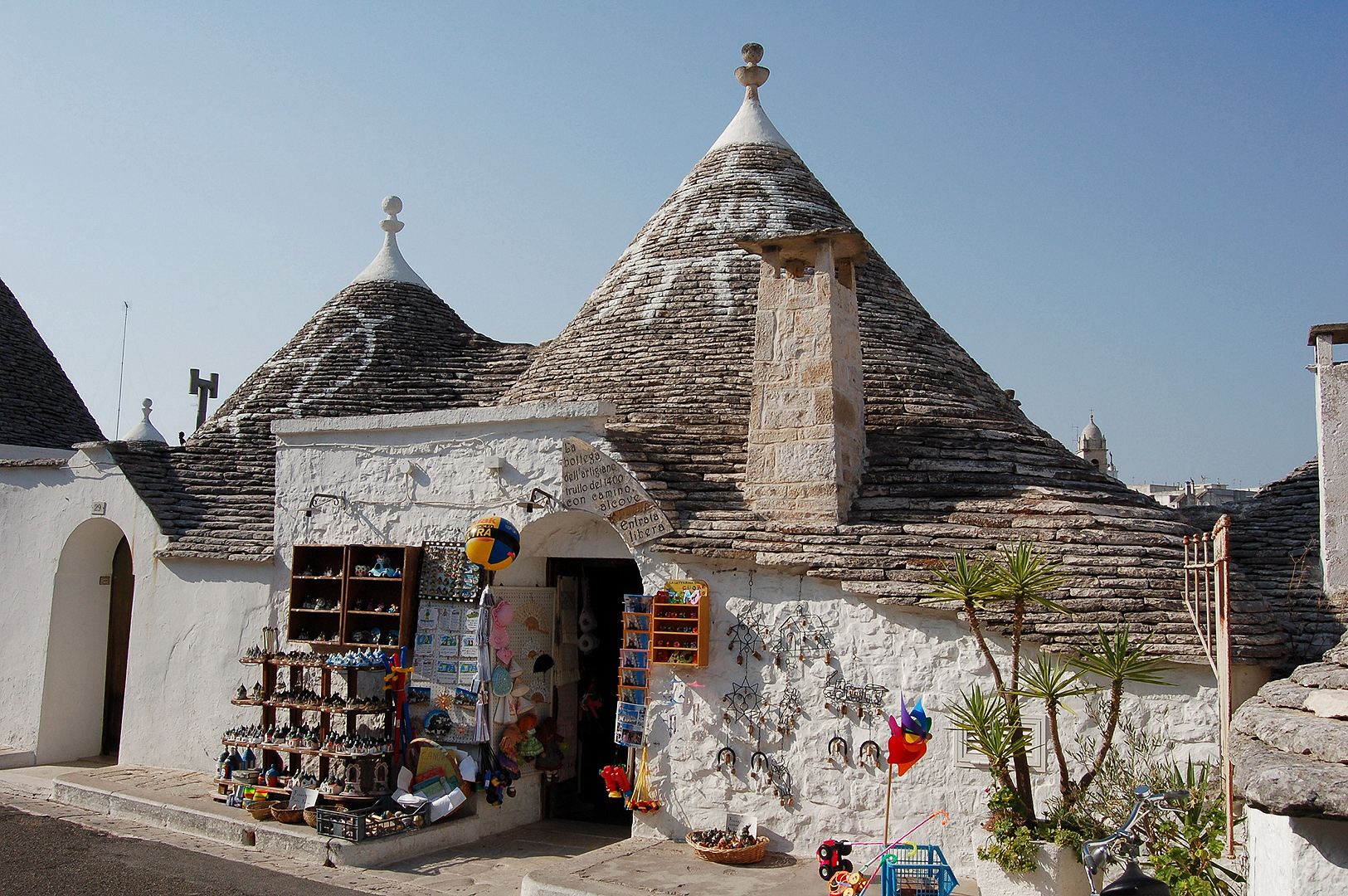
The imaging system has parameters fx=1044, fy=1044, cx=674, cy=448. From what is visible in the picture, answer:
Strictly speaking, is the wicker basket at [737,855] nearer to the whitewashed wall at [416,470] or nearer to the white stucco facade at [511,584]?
the white stucco facade at [511,584]

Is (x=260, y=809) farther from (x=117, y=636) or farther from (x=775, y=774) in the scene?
(x=117, y=636)

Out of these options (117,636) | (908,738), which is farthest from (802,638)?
(117,636)

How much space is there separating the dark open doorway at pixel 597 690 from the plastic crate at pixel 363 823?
173 cm

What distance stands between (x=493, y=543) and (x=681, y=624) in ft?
5.32

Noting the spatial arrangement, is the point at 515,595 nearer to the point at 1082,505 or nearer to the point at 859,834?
the point at 859,834

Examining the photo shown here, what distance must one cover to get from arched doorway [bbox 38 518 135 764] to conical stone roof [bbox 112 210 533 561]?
110 centimetres

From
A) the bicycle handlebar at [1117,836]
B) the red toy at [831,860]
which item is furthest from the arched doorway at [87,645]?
the bicycle handlebar at [1117,836]

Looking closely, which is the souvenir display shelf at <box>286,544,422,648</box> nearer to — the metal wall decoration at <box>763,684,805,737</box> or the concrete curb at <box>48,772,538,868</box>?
the concrete curb at <box>48,772,538,868</box>

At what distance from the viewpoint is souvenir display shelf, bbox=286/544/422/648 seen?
30.7 feet

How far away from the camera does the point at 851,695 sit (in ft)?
24.9

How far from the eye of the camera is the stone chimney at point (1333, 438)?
765 cm

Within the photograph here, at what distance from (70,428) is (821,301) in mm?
13553

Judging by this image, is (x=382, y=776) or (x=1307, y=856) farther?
(x=382, y=776)

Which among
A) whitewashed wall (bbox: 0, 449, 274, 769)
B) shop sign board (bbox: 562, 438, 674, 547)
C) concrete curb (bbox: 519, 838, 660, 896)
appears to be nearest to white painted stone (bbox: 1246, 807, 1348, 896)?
concrete curb (bbox: 519, 838, 660, 896)
